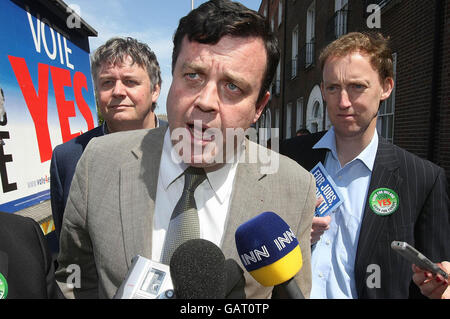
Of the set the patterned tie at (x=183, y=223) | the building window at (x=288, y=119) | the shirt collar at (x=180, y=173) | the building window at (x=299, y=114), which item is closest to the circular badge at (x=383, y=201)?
the shirt collar at (x=180, y=173)

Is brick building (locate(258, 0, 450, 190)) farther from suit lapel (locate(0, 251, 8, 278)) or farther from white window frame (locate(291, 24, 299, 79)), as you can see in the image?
suit lapel (locate(0, 251, 8, 278))

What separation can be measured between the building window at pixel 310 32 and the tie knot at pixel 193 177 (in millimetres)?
13475

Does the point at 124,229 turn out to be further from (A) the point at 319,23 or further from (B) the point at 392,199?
(A) the point at 319,23

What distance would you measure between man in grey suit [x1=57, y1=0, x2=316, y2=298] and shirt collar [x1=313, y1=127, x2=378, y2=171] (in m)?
0.70

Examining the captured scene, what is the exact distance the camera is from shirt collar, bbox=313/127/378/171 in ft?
7.30

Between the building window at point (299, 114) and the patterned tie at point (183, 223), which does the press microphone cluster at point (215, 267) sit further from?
the building window at point (299, 114)

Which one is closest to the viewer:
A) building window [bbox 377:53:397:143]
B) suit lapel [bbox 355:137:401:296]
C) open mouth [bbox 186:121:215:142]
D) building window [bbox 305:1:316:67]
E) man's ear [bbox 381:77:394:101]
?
open mouth [bbox 186:121:215:142]

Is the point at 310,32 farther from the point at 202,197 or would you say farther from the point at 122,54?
the point at 202,197

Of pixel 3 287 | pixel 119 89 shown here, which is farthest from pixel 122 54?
pixel 3 287

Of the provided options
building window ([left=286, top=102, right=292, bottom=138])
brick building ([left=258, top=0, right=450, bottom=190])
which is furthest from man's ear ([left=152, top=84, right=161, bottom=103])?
building window ([left=286, top=102, right=292, bottom=138])
